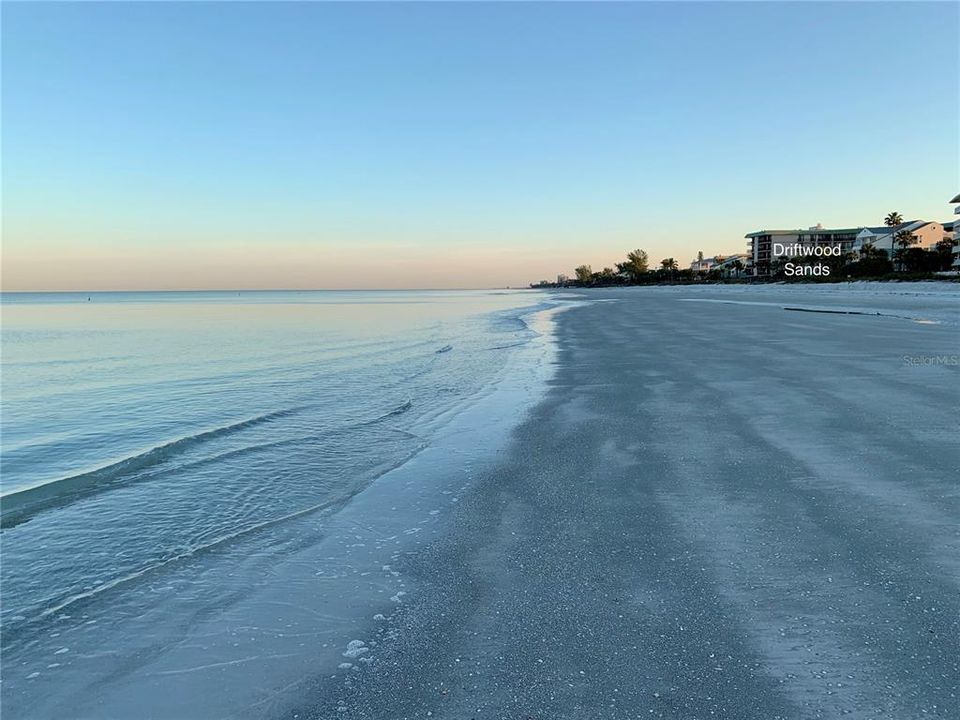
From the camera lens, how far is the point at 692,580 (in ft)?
12.1

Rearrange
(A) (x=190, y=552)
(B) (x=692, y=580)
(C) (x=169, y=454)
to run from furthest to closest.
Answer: (C) (x=169, y=454) → (A) (x=190, y=552) → (B) (x=692, y=580)


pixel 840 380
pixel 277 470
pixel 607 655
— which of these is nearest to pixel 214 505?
pixel 277 470

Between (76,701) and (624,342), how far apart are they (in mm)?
17955

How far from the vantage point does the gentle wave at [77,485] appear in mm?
5785

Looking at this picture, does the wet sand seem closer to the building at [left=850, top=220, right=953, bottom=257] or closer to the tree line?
the tree line

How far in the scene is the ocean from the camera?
3865mm

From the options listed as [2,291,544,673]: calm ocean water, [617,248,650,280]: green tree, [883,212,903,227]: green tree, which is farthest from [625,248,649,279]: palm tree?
[2,291,544,673]: calm ocean water

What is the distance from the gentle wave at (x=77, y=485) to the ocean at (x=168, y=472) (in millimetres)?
28

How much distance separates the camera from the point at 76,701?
290cm

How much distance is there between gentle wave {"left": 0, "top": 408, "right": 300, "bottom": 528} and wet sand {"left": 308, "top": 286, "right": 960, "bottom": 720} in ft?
14.2

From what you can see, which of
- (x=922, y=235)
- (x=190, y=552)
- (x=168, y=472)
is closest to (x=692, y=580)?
(x=190, y=552)

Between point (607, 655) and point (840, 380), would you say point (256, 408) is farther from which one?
point (840, 380)

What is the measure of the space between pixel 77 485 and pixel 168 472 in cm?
94

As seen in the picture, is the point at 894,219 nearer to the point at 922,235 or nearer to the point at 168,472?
the point at 922,235
